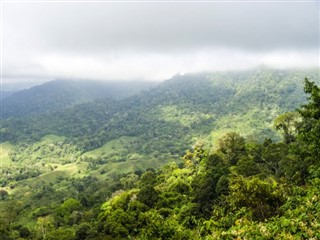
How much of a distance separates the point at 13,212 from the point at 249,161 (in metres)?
90.5

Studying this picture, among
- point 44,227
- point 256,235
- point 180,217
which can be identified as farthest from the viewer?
point 44,227

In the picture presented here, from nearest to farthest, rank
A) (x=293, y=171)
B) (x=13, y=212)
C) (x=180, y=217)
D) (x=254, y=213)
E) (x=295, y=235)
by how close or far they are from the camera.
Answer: (x=295, y=235) → (x=254, y=213) → (x=293, y=171) → (x=180, y=217) → (x=13, y=212)

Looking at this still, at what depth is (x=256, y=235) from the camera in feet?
63.8

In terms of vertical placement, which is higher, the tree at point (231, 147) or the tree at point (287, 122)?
the tree at point (287, 122)

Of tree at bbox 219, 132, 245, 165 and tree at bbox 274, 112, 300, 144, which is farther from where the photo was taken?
tree at bbox 274, 112, 300, 144

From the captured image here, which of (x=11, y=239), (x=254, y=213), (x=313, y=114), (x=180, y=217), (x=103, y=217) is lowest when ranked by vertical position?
(x=11, y=239)

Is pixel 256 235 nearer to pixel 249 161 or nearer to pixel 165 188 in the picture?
pixel 249 161

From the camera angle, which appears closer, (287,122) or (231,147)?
(231,147)

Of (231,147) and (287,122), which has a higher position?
(287,122)

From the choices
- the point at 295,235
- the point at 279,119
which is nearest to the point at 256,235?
the point at 295,235

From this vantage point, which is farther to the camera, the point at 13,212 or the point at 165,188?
the point at 13,212

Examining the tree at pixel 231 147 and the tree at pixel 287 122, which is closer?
the tree at pixel 231 147

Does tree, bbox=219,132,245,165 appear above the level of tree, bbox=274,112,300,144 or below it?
below

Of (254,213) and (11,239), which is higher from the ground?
(254,213)
